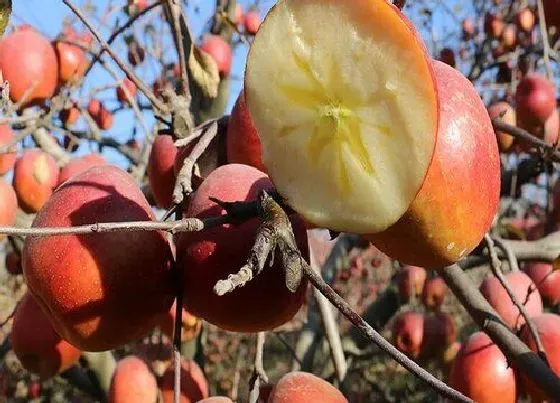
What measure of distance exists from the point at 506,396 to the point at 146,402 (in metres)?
0.52

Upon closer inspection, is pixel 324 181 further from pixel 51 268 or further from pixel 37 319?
pixel 37 319

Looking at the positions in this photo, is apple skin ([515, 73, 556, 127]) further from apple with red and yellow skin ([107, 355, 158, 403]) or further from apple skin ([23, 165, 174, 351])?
apple skin ([23, 165, 174, 351])

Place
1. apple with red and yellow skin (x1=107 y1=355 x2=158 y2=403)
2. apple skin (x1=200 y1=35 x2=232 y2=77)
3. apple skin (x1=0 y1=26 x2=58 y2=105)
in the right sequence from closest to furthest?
apple with red and yellow skin (x1=107 y1=355 x2=158 y2=403) < apple skin (x1=0 y1=26 x2=58 y2=105) < apple skin (x1=200 y1=35 x2=232 y2=77)

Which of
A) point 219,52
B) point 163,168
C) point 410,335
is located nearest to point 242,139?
point 163,168

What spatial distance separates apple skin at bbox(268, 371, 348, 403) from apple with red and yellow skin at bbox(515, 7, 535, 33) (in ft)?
6.61

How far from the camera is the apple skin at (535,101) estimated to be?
6.15ft

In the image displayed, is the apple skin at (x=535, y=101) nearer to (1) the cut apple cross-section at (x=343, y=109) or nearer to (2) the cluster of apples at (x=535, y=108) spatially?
(2) the cluster of apples at (x=535, y=108)

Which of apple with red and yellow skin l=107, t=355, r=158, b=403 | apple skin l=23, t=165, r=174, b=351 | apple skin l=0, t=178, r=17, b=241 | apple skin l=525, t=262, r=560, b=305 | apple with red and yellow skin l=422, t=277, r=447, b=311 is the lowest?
apple with red and yellow skin l=422, t=277, r=447, b=311

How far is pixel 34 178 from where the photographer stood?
150cm

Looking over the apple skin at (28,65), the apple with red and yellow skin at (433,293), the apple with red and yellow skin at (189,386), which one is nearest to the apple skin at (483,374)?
the apple with red and yellow skin at (189,386)

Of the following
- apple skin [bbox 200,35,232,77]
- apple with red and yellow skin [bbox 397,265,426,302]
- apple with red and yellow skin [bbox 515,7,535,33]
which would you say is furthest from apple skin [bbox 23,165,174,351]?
apple with red and yellow skin [bbox 515,7,535,33]

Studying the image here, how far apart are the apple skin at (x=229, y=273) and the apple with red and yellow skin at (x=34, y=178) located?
3.12 ft

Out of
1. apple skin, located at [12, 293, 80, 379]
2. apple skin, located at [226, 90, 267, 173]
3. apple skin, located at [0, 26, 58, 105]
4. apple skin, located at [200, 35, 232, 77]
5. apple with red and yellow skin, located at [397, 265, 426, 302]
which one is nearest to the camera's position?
apple skin, located at [226, 90, 267, 173]

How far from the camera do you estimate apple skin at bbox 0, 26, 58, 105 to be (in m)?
1.28
